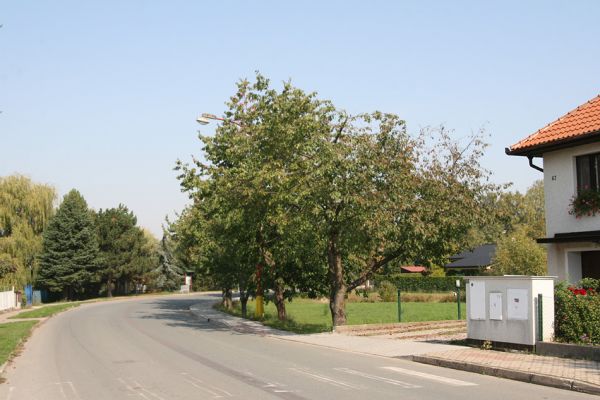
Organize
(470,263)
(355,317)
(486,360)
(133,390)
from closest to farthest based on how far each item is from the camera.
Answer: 1. (133,390)
2. (486,360)
3. (355,317)
4. (470,263)

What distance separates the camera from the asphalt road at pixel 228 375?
9.88 m

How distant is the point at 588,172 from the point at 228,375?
1151 centimetres

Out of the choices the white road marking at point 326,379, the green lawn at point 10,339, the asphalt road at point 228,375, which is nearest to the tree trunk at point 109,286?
the green lawn at point 10,339

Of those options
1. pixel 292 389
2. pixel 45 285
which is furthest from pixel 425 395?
pixel 45 285

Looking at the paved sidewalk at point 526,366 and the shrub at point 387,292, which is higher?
the shrub at point 387,292

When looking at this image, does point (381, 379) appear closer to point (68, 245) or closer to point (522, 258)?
point (522, 258)

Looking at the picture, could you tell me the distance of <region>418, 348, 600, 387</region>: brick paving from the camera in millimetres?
10797

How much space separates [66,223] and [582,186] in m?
53.5

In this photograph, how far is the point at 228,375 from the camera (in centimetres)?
1182

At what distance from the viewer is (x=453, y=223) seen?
19234 millimetres

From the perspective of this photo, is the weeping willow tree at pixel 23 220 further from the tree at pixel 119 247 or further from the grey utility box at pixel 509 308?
the grey utility box at pixel 509 308

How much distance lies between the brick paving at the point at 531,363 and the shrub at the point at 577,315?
842mm

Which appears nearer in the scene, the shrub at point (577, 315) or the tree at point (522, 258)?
the shrub at point (577, 315)

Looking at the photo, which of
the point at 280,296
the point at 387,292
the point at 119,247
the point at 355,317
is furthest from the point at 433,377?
the point at 119,247
